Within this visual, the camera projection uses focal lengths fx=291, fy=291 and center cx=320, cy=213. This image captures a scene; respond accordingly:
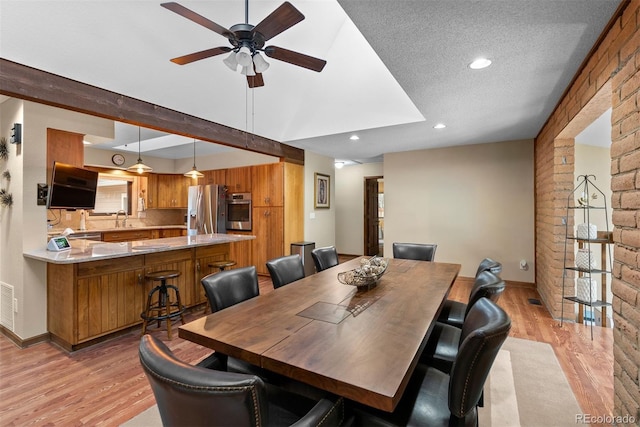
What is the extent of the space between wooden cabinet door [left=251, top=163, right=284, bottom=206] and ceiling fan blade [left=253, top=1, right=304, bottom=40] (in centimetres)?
354

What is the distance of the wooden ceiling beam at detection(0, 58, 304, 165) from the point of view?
224 centimetres

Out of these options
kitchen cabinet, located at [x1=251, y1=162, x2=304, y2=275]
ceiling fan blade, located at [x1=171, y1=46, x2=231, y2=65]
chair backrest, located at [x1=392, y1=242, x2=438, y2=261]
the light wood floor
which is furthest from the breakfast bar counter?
chair backrest, located at [x1=392, y1=242, x2=438, y2=261]

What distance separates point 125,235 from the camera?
5.79 m

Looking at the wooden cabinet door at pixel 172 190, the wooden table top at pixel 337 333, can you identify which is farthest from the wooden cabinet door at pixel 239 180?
the wooden table top at pixel 337 333

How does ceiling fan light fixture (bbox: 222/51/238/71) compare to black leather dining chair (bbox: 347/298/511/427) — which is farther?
ceiling fan light fixture (bbox: 222/51/238/71)

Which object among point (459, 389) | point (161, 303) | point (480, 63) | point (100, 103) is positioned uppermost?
point (480, 63)

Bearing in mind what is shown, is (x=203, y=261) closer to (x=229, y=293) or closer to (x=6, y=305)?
(x=6, y=305)

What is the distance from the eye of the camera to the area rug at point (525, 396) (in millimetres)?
1797

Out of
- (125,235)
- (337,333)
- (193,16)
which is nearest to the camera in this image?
(337,333)

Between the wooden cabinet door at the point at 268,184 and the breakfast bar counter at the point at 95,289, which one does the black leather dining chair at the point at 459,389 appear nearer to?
the breakfast bar counter at the point at 95,289

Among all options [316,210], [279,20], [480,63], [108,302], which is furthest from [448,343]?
[316,210]

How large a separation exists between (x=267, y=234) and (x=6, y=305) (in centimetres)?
342

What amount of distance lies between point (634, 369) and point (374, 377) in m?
1.53

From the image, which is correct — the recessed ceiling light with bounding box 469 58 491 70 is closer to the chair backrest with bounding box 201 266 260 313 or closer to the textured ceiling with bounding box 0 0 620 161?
the textured ceiling with bounding box 0 0 620 161
